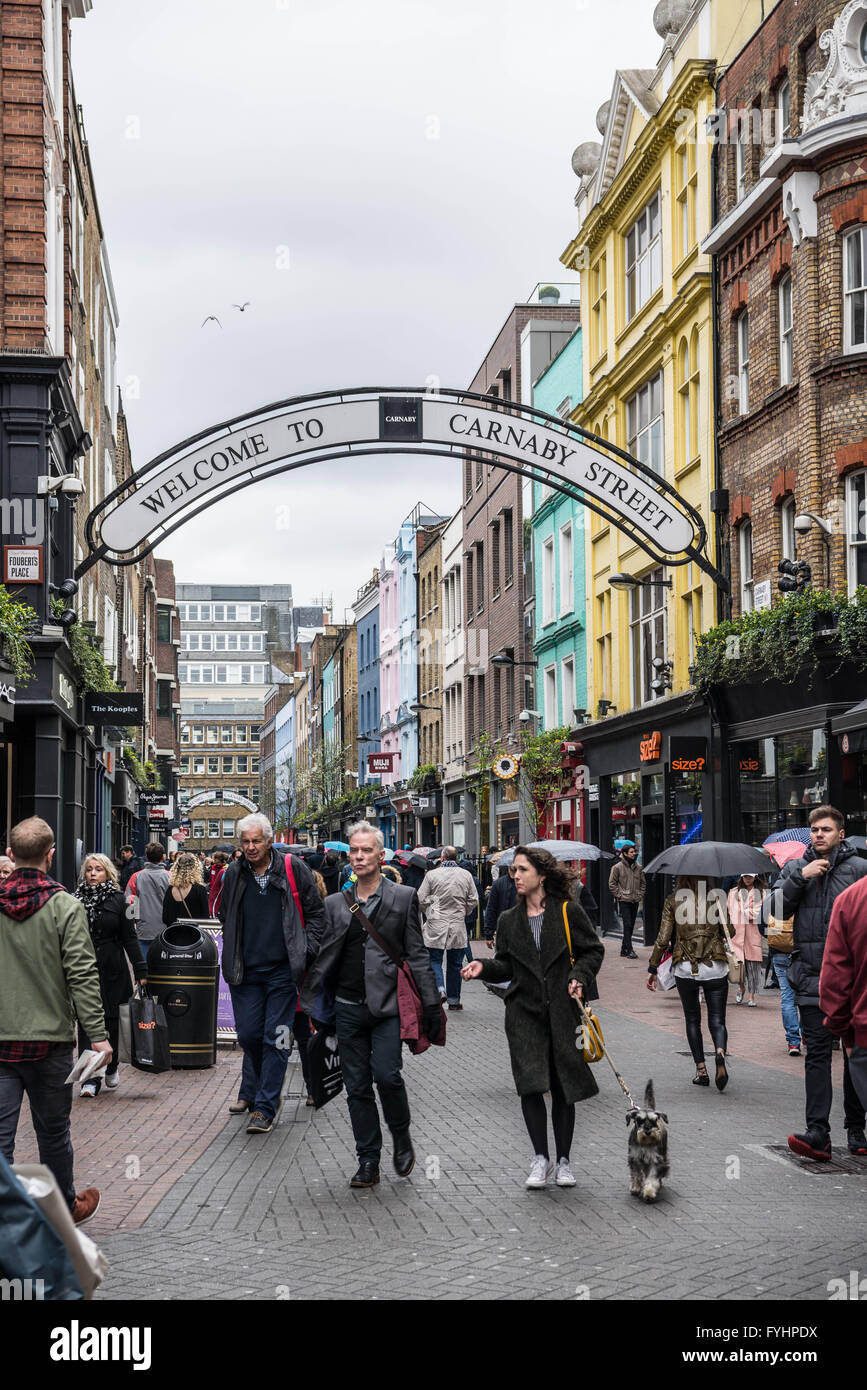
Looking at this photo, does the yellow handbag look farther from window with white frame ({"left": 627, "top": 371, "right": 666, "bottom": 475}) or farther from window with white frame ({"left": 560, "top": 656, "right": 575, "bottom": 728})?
window with white frame ({"left": 560, "top": 656, "right": 575, "bottom": 728})

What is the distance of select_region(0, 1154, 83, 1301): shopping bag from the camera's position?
3.47 m

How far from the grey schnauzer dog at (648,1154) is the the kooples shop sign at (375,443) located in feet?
37.8

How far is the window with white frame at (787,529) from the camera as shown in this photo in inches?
896

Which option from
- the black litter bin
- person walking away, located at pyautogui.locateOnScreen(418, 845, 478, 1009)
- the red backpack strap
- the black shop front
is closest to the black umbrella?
the red backpack strap

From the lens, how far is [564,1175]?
27.6ft

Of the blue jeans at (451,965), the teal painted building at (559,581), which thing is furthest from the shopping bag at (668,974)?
the teal painted building at (559,581)

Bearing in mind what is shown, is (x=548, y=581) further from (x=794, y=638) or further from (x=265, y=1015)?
(x=265, y=1015)

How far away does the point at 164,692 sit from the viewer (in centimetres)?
7875

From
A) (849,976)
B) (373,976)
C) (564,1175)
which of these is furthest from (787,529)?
(849,976)

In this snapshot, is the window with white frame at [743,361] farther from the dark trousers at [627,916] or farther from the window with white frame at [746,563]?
the dark trousers at [627,916]

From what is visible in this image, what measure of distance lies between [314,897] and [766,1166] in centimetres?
330

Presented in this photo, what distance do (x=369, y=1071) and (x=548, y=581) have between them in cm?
3224
